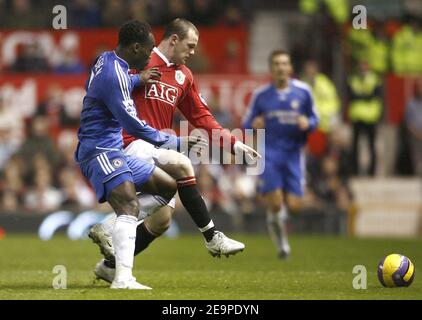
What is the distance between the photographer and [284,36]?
24859 millimetres

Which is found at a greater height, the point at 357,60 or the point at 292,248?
the point at 357,60

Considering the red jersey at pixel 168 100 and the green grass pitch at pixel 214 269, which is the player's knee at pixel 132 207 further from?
the red jersey at pixel 168 100

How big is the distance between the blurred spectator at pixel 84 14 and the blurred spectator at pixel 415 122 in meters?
6.77

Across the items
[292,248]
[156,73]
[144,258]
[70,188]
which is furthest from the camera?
[70,188]

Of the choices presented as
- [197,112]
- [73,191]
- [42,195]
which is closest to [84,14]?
[73,191]

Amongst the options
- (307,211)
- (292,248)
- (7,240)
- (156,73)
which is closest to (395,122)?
(307,211)

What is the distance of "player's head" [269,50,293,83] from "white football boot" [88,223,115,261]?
18.9ft

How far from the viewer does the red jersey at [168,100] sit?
10742 millimetres

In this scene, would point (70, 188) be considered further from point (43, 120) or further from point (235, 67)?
point (235, 67)

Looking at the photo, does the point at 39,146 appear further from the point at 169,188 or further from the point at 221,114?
the point at 169,188

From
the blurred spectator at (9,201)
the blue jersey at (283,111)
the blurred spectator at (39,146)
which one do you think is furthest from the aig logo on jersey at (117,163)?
the blurred spectator at (39,146)

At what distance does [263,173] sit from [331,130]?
6.78 meters

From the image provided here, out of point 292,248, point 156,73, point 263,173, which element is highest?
point 156,73

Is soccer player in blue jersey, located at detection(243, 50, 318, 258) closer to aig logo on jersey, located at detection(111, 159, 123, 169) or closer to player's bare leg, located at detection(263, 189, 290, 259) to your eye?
player's bare leg, located at detection(263, 189, 290, 259)
